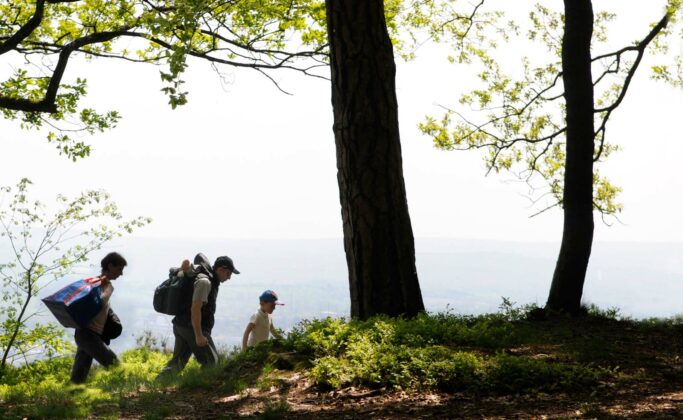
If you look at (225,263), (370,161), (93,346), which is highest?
(370,161)

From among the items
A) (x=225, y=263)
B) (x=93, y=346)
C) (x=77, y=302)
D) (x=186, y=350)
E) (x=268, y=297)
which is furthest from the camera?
(x=268, y=297)

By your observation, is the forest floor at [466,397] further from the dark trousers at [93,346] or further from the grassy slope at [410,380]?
the dark trousers at [93,346]

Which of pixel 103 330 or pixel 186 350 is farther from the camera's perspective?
pixel 186 350

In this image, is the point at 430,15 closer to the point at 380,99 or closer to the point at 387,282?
the point at 380,99

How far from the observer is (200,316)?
30.7 feet

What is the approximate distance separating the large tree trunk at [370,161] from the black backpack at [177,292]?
2.01m

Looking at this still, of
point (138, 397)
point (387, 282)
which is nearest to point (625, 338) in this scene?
point (387, 282)

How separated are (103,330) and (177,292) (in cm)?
119

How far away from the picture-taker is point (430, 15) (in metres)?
16.6

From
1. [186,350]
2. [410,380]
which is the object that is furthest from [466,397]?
[186,350]

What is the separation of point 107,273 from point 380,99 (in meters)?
4.23

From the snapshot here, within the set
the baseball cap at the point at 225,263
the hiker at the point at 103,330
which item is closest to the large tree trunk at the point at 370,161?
the baseball cap at the point at 225,263

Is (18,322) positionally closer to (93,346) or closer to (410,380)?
(93,346)

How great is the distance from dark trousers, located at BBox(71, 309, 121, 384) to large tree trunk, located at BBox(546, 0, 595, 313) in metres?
6.57
